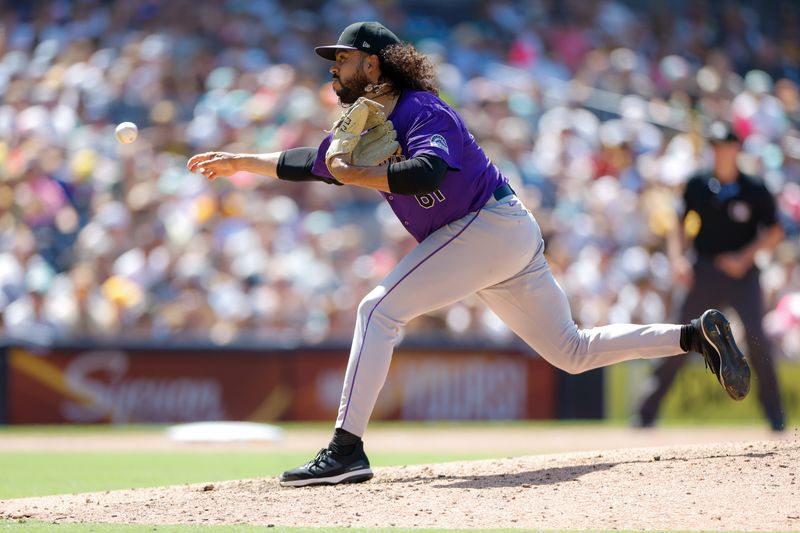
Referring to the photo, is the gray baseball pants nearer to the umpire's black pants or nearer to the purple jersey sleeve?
the purple jersey sleeve

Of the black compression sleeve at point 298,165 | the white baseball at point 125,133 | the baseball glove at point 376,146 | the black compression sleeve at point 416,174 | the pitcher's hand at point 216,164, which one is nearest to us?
the black compression sleeve at point 416,174

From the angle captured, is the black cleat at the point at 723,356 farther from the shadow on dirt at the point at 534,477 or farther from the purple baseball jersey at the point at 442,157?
the purple baseball jersey at the point at 442,157

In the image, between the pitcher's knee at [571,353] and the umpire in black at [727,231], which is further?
the umpire in black at [727,231]

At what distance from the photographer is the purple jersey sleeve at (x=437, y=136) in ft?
17.6

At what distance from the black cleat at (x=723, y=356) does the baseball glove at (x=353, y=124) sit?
5.87ft

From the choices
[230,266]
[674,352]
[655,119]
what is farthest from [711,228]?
[655,119]

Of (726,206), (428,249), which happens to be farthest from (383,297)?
(726,206)

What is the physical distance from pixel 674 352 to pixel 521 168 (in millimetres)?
8957

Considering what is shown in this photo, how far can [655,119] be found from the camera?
51.7ft

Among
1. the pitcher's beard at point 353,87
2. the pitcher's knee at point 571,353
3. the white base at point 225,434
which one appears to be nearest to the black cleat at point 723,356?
the pitcher's knee at point 571,353

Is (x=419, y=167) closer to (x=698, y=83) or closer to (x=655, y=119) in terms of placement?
(x=655, y=119)

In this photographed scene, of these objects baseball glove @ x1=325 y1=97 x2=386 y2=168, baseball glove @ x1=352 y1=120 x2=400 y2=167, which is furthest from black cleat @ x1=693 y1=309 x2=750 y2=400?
baseball glove @ x1=325 y1=97 x2=386 y2=168

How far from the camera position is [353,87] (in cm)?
572

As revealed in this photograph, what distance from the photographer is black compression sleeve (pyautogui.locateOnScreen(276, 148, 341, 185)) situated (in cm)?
594
